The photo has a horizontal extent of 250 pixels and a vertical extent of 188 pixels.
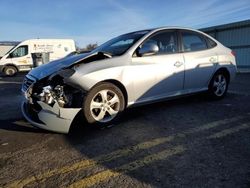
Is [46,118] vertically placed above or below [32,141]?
above

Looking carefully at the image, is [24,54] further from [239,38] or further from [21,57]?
[239,38]

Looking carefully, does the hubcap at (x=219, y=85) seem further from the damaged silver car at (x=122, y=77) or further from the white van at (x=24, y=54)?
the white van at (x=24, y=54)

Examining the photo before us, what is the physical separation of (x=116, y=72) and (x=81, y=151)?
1.43 metres

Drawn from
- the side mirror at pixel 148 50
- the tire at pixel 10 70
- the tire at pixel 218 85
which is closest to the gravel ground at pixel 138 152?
the tire at pixel 218 85

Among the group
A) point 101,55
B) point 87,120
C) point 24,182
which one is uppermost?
point 101,55

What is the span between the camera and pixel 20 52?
1748cm

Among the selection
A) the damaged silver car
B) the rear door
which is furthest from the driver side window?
the rear door

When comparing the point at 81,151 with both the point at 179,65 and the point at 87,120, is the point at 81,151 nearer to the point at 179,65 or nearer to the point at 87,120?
the point at 87,120

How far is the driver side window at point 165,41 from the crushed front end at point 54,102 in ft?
5.98

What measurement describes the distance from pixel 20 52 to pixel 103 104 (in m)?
15.0

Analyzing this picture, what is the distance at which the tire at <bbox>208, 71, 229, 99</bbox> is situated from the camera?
233 inches

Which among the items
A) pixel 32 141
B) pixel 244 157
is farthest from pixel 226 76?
pixel 32 141

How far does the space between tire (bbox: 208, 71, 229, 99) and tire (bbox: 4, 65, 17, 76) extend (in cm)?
1450

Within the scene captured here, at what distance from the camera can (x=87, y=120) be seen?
13.4ft
